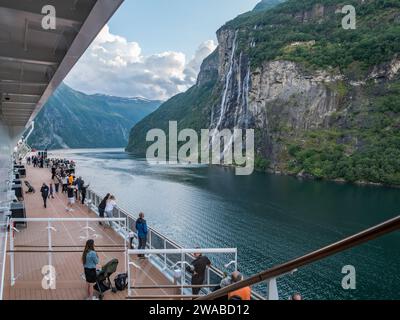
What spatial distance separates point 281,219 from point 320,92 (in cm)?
5257

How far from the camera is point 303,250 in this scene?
24859 mm

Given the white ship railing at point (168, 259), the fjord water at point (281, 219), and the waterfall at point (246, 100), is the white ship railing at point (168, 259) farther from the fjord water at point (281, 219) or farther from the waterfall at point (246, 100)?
the waterfall at point (246, 100)

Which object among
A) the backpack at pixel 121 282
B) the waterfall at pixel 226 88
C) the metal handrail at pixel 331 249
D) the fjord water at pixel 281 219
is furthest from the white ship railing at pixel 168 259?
the waterfall at pixel 226 88

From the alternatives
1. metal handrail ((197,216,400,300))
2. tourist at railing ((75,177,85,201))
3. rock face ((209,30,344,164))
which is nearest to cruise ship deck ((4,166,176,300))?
metal handrail ((197,216,400,300))

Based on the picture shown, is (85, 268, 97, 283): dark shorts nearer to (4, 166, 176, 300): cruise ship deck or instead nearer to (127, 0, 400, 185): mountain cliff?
(4, 166, 176, 300): cruise ship deck

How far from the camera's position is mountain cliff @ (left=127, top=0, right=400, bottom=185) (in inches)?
2584

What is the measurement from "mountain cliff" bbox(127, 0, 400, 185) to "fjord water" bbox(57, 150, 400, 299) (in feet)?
33.4

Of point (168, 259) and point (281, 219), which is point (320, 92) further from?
point (168, 259)

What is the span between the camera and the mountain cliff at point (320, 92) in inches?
2584

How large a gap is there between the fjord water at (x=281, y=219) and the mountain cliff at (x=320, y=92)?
10173 millimetres

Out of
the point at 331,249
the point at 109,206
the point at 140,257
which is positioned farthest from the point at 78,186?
the point at 331,249
